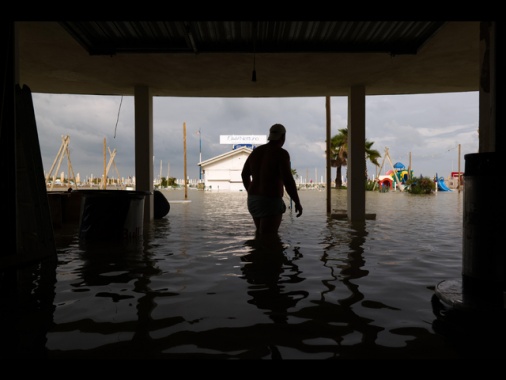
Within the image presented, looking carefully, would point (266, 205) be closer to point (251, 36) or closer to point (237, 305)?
point (237, 305)

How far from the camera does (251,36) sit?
700 centimetres

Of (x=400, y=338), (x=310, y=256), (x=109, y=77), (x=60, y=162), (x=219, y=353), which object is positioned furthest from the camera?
(x=60, y=162)

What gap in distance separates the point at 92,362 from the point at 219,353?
0.67 metres

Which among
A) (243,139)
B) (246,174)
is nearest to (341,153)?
(243,139)

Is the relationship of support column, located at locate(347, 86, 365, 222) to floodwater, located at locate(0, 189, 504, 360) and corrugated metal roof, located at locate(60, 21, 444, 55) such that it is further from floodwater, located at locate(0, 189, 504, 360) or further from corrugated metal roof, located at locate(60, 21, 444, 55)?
floodwater, located at locate(0, 189, 504, 360)

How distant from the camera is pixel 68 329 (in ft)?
8.04

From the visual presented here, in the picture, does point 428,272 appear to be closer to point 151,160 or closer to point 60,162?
point 151,160
